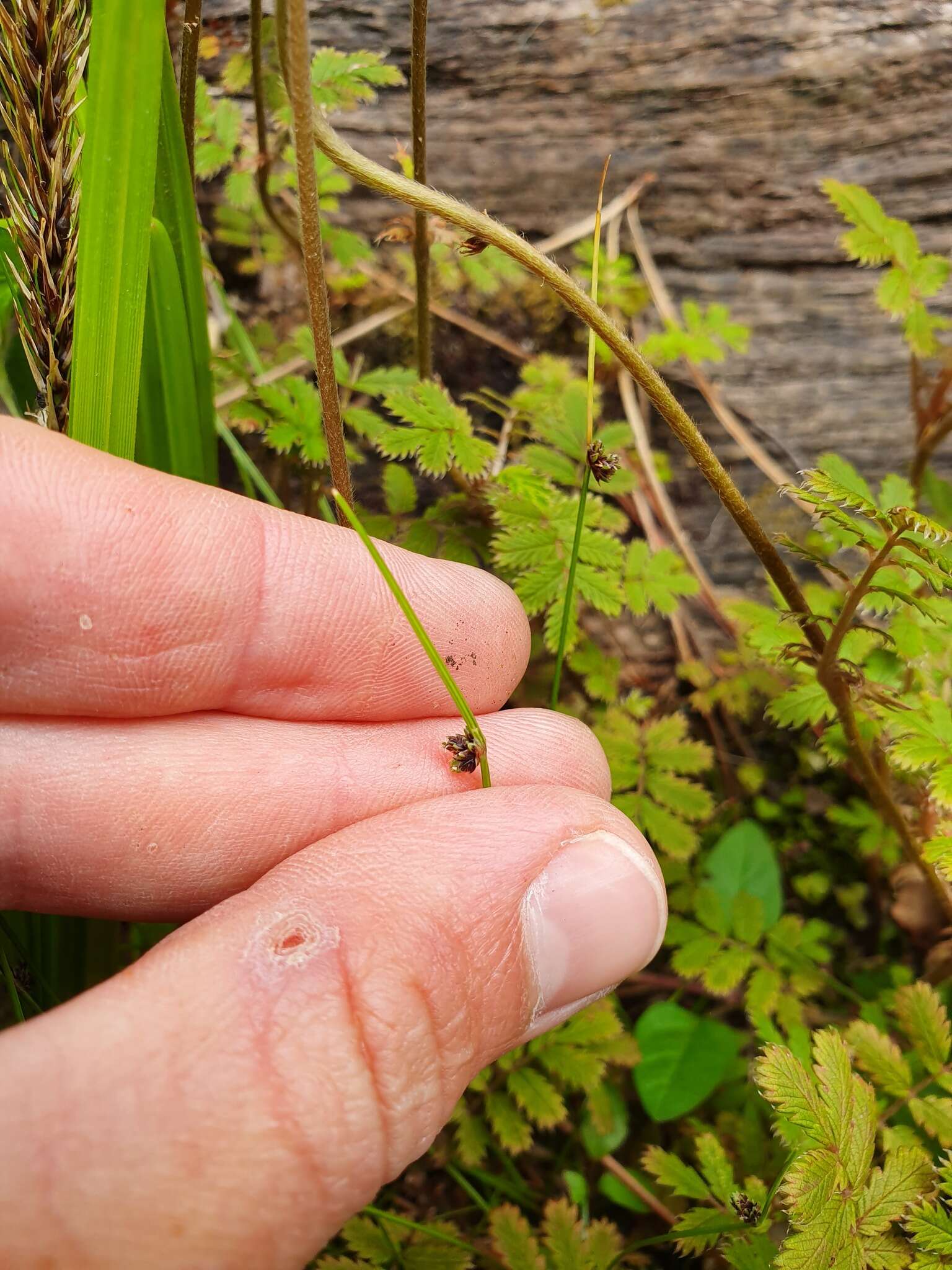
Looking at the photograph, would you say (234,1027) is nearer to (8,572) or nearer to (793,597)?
(8,572)

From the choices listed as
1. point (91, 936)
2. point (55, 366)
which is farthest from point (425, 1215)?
point (55, 366)

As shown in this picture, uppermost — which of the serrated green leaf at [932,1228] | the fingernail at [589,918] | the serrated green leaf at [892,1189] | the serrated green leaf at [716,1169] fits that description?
the fingernail at [589,918]

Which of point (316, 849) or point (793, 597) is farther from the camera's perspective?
point (793, 597)

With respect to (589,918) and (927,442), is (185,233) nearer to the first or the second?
(589,918)

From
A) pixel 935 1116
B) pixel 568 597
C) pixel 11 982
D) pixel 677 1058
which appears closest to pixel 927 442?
pixel 568 597

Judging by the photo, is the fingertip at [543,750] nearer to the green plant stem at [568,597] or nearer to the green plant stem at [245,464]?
the green plant stem at [568,597]

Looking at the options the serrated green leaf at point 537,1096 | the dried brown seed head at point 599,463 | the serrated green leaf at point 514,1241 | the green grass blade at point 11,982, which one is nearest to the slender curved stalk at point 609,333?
the dried brown seed head at point 599,463
